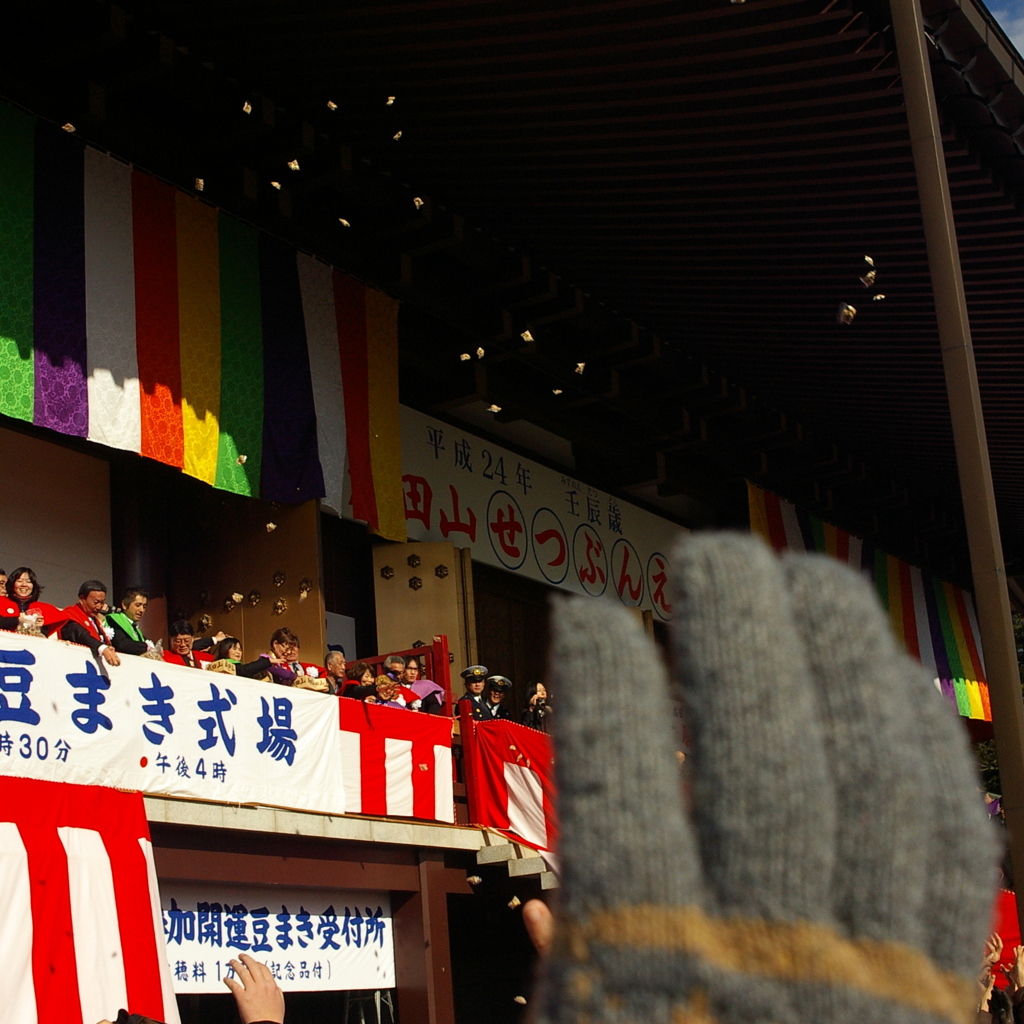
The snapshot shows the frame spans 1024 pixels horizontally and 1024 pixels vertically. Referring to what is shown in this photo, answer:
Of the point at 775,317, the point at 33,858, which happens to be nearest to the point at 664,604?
the point at 775,317

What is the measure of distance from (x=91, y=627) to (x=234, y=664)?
109 cm

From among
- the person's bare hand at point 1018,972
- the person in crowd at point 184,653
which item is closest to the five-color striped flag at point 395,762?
the person in crowd at point 184,653

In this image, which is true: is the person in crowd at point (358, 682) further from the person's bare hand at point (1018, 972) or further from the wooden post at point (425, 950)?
the person's bare hand at point (1018, 972)

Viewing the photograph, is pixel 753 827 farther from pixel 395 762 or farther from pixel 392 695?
pixel 392 695

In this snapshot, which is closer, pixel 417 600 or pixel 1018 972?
pixel 1018 972

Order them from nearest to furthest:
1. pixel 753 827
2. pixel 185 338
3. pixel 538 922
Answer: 1. pixel 753 827
2. pixel 538 922
3. pixel 185 338

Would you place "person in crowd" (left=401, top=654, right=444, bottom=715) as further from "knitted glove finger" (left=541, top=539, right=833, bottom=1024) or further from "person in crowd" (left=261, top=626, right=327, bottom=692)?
"knitted glove finger" (left=541, top=539, right=833, bottom=1024)

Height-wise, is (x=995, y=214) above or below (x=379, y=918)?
above

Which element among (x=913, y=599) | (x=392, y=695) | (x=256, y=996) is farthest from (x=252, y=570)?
(x=913, y=599)

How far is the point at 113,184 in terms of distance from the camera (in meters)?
7.35

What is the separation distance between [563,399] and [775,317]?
2.11m

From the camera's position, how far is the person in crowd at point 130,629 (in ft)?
20.3

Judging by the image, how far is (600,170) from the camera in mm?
7793

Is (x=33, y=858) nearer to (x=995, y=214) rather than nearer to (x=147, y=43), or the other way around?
(x=147, y=43)
